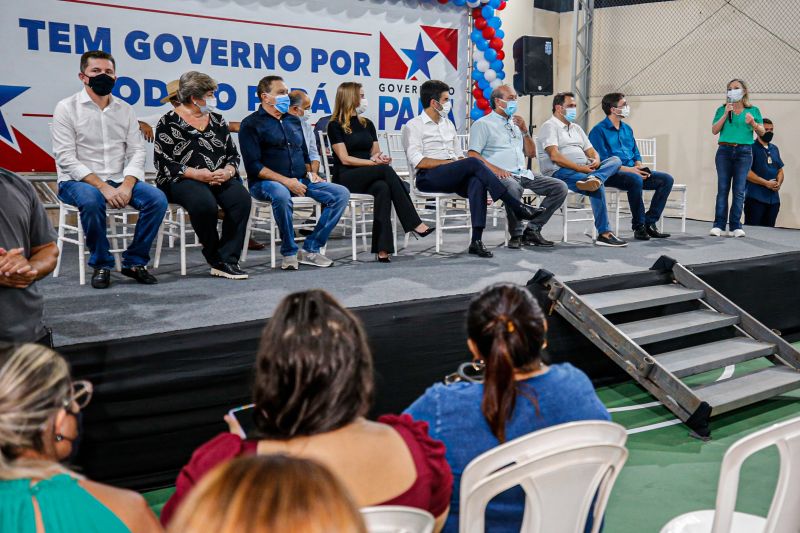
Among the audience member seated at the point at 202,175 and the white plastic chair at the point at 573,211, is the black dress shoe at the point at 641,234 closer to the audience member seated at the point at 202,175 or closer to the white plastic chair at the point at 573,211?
the white plastic chair at the point at 573,211

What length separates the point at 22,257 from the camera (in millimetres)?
2252

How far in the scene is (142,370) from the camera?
9.00 feet

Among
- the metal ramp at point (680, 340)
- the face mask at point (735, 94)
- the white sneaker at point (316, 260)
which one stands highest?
the face mask at point (735, 94)

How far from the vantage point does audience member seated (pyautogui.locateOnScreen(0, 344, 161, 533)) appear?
105cm

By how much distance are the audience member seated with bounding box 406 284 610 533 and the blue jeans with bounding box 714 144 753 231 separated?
501 centimetres

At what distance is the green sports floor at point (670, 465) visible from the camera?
272 centimetres

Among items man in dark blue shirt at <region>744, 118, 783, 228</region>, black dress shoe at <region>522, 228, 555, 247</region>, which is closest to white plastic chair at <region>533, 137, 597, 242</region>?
black dress shoe at <region>522, 228, 555, 247</region>

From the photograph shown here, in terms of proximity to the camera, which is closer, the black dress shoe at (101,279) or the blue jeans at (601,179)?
the black dress shoe at (101,279)

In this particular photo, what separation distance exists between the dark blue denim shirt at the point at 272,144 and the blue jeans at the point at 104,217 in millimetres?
760

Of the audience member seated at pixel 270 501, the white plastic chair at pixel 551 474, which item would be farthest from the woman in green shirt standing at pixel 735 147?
the audience member seated at pixel 270 501

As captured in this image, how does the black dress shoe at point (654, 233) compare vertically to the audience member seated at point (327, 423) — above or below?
below

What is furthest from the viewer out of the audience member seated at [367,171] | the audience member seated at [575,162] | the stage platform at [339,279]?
the audience member seated at [575,162]

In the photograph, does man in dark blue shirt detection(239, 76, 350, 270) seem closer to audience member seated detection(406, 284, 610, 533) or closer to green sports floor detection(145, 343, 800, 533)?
green sports floor detection(145, 343, 800, 533)

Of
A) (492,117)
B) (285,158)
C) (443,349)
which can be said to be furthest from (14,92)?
(443,349)
